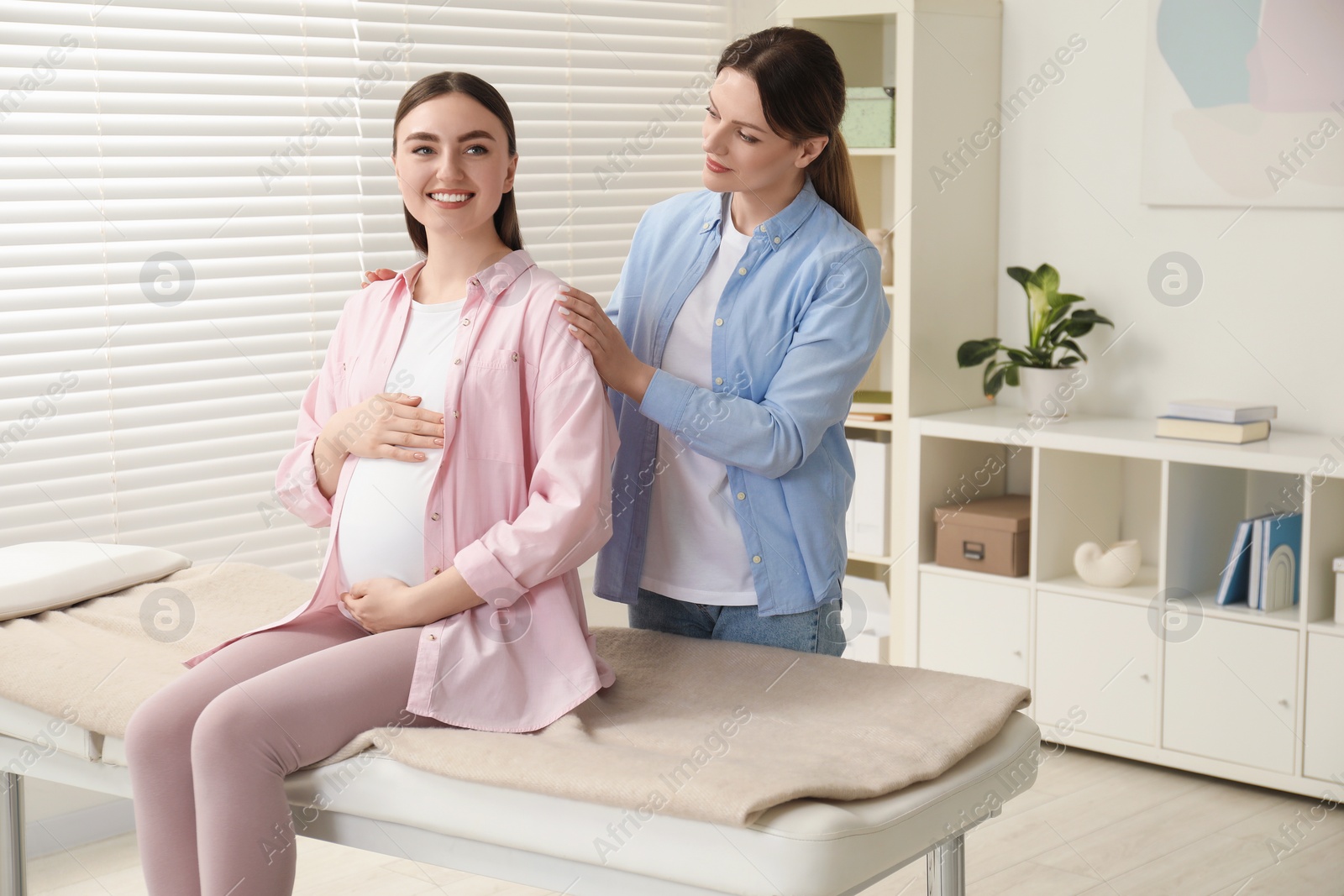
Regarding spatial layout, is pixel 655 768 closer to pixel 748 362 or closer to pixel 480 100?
pixel 748 362

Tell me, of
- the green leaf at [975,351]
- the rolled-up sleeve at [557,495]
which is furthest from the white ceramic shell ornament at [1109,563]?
the rolled-up sleeve at [557,495]

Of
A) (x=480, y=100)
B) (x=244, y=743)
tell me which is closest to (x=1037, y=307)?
(x=480, y=100)

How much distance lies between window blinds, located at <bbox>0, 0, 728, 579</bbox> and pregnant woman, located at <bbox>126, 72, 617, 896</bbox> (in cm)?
97

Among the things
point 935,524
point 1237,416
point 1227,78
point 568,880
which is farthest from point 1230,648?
point 568,880

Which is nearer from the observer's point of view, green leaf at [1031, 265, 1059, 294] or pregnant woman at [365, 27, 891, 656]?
pregnant woman at [365, 27, 891, 656]

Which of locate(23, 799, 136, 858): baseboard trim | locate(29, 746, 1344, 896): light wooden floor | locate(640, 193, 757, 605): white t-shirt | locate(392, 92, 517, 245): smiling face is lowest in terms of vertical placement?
locate(29, 746, 1344, 896): light wooden floor

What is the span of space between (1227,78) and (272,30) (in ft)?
6.92

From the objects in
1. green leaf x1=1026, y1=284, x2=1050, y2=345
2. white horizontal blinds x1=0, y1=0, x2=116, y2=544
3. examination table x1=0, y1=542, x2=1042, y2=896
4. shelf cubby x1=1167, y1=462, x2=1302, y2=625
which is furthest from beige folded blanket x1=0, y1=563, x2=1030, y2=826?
green leaf x1=1026, y1=284, x2=1050, y2=345

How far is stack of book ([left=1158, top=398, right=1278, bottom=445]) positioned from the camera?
2.89 meters

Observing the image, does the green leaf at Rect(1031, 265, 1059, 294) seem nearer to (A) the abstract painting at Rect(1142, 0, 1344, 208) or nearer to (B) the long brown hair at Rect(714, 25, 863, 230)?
(A) the abstract painting at Rect(1142, 0, 1344, 208)

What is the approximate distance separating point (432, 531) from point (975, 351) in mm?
2013

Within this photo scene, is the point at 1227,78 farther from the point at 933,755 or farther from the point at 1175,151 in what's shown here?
the point at 933,755

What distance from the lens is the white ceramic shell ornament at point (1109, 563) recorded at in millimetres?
3084

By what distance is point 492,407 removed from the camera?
167 cm
